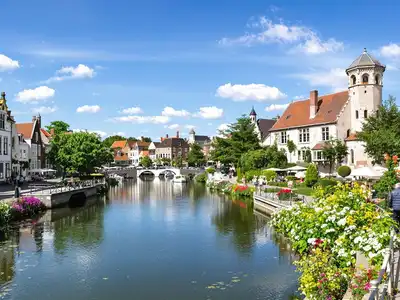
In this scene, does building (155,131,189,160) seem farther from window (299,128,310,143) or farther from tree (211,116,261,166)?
window (299,128,310,143)

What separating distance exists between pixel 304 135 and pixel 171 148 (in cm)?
9894

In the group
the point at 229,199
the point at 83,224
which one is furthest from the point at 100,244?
the point at 229,199

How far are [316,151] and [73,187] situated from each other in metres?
33.5

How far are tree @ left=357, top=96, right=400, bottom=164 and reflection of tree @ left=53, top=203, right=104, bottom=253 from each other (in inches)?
984

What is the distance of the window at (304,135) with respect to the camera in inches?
2446

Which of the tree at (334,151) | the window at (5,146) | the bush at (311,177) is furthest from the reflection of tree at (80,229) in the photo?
the tree at (334,151)

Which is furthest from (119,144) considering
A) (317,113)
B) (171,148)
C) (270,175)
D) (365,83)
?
(365,83)

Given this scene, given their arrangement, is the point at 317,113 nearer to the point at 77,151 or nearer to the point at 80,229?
the point at 77,151

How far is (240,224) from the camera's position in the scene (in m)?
32.6

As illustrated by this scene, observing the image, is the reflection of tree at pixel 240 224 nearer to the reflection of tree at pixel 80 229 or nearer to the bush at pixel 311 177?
the bush at pixel 311 177

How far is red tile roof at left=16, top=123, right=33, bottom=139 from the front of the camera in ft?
230

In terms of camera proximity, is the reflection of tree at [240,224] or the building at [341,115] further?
the building at [341,115]

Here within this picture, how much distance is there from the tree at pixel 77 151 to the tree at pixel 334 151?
33.0 meters

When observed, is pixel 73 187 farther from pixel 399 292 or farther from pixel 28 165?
pixel 399 292
